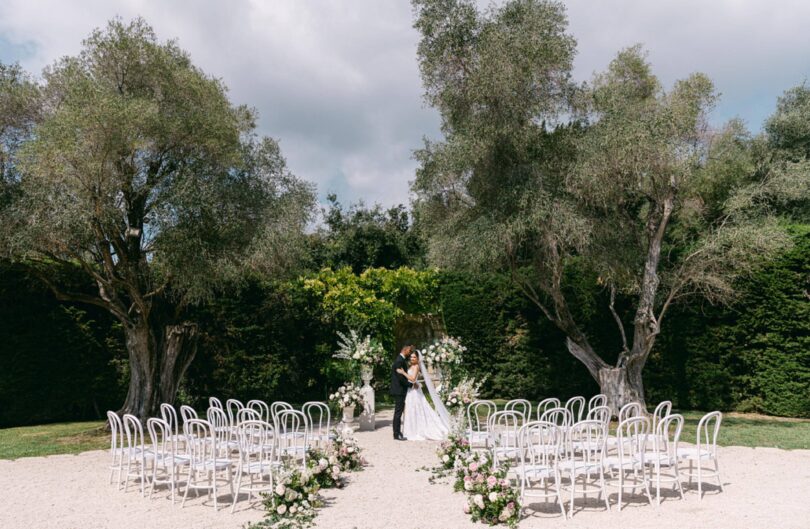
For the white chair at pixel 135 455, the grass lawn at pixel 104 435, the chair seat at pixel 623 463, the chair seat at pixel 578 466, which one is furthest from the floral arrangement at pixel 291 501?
the grass lawn at pixel 104 435

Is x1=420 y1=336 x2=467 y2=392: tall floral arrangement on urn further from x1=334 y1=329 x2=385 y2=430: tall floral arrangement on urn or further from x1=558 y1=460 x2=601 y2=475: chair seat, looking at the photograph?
x1=558 y1=460 x2=601 y2=475: chair seat

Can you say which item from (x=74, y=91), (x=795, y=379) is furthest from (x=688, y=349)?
(x=74, y=91)

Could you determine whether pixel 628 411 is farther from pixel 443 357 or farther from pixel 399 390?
pixel 443 357

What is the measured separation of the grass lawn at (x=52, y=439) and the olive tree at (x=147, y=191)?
3.25 feet

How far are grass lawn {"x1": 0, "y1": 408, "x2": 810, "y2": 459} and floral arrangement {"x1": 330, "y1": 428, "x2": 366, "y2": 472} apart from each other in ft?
15.2

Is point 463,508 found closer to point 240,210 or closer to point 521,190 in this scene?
point 521,190

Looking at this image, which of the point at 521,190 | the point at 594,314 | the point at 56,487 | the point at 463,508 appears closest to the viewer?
the point at 463,508

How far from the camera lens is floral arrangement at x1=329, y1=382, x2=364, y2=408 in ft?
39.2

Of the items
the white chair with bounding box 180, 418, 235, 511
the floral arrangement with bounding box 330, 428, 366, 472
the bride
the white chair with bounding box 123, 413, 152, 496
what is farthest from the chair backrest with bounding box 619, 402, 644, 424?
the white chair with bounding box 123, 413, 152, 496

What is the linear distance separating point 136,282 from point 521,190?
25.0ft

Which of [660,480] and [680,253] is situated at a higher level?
[680,253]

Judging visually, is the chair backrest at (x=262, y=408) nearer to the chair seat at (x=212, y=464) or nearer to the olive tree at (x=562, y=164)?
the chair seat at (x=212, y=464)

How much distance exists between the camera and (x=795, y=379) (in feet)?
40.6

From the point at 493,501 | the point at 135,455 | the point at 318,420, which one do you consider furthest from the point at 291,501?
the point at 318,420
